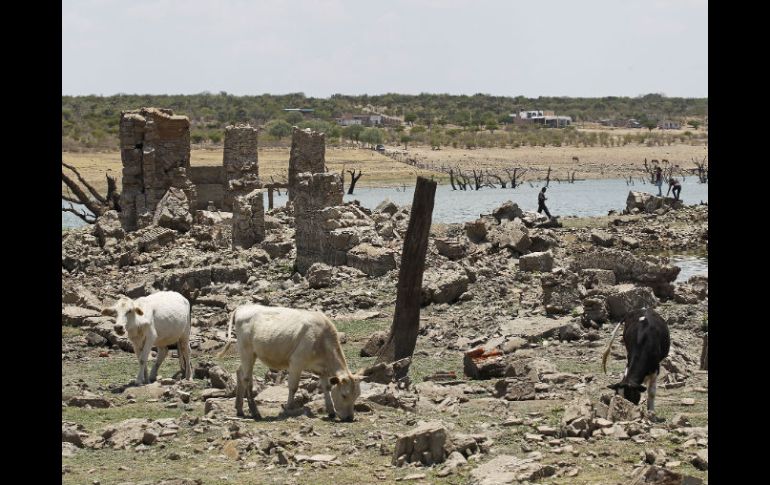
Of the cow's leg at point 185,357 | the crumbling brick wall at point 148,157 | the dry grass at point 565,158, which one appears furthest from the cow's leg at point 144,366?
the dry grass at point 565,158

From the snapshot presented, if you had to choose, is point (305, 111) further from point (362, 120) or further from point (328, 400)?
point (328, 400)

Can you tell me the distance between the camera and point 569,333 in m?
16.5

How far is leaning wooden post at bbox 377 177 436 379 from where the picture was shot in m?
14.8

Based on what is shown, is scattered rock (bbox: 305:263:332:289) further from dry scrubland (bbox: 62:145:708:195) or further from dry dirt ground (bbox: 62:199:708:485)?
dry scrubland (bbox: 62:145:708:195)

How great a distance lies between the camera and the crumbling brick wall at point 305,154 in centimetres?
2709

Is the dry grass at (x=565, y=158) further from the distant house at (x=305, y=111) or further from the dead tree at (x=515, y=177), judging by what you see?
the distant house at (x=305, y=111)

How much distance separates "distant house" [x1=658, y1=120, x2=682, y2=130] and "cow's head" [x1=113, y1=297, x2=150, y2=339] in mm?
99783

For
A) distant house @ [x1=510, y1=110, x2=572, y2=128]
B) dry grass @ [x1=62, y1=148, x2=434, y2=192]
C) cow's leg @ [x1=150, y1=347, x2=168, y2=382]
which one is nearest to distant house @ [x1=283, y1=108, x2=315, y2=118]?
distant house @ [x1=510, y1=110, x2=572, y2=128]

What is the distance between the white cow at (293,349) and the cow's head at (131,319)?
101 inches
